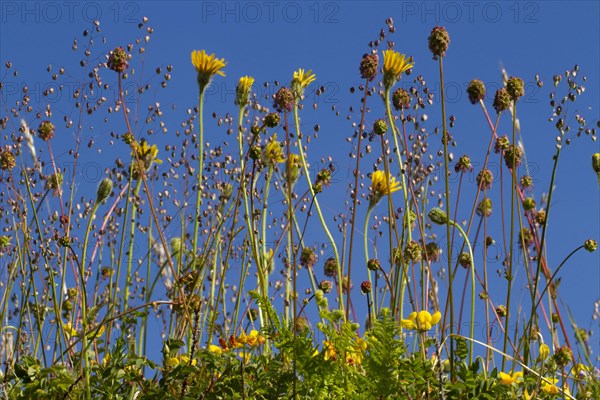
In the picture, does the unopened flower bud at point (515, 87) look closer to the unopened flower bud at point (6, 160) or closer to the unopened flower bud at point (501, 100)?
the unopened flower bud at point (501, 100)

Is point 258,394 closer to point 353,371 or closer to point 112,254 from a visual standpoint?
point 353,371

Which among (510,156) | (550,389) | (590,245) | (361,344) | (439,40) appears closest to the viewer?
(361,344)

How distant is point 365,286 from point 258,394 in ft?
1.82

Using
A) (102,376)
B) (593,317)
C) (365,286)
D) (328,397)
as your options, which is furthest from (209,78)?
(593,317)

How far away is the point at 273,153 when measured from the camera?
8.43ft

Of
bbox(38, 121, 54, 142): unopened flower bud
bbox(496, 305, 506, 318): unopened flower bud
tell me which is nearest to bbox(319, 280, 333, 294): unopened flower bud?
bbox(496, 305, 506, 318): unopened flower bud

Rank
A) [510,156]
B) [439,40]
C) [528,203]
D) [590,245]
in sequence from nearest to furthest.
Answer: [439,40] → [590,245] → [510,156] → [528,203]

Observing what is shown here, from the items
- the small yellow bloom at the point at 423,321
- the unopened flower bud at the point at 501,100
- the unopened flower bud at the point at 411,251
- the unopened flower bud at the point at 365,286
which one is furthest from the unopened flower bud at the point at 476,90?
the small yellow bloom at the point at 423,321

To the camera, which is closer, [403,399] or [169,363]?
[403,399]

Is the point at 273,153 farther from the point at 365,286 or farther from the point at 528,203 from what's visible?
the point at 528,203

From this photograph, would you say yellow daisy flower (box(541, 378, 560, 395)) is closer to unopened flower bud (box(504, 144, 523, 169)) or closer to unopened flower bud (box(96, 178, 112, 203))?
unopened flower bud (box(504, 144, 523, 169))

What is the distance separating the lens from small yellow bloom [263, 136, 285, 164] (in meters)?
2.54

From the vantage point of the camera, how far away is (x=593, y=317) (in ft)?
9.93

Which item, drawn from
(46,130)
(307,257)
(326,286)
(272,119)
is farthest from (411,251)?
(46,130)
